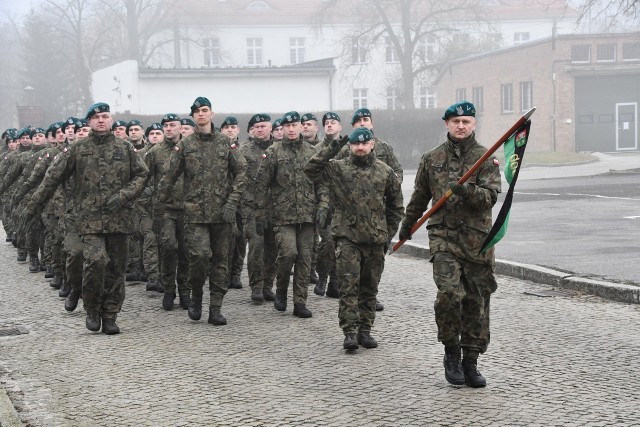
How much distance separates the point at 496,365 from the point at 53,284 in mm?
7392

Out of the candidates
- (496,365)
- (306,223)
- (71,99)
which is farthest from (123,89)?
(496,365)

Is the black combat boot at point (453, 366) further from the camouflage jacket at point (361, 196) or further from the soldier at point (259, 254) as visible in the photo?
the soldier at point (259, 254)

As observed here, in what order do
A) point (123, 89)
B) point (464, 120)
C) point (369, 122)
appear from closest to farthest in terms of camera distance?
point (464, 120) → point (369, 122) → point (123, 89)

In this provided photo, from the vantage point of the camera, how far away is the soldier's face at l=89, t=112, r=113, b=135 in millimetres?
10242

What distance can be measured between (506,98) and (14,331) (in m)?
47.3

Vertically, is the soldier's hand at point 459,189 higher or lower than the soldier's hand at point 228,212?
higher

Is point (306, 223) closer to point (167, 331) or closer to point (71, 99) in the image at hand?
point (167, 331)

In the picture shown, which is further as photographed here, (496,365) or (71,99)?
(71,99)

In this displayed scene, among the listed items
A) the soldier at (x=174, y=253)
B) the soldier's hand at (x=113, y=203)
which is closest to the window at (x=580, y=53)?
the soldier at (x=174, y=253)

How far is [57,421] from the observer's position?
674 cm

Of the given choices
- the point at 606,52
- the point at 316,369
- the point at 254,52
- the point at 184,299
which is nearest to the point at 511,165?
the point at 316,369

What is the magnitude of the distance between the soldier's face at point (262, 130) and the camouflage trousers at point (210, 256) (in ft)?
6.42

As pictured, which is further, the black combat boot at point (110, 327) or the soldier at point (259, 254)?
the soldier at point (259, 254)

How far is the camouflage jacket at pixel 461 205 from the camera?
732 cm
